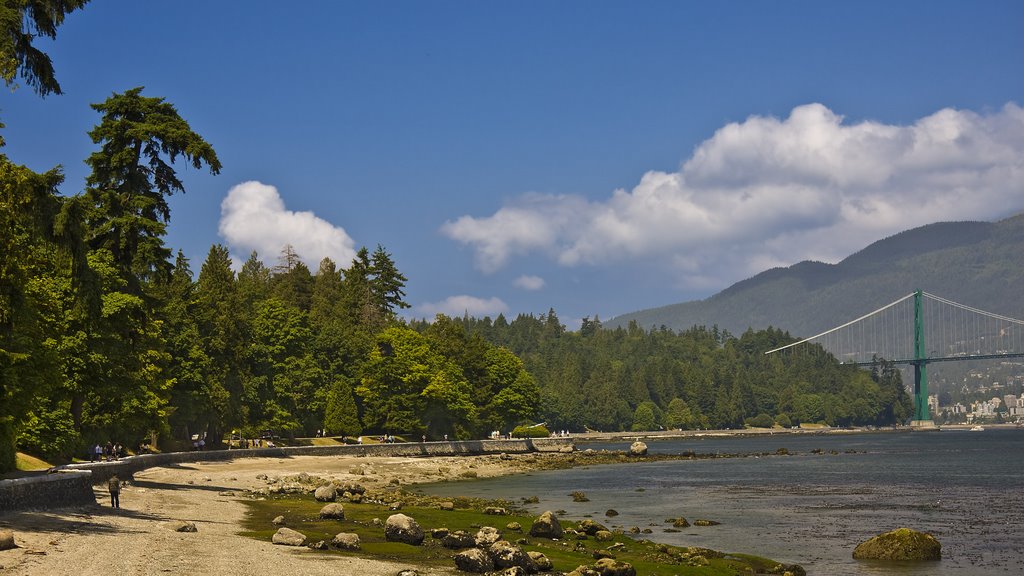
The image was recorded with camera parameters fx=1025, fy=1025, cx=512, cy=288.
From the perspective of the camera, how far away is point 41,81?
29.4m

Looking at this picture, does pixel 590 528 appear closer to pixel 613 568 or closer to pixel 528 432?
pixel 613 568

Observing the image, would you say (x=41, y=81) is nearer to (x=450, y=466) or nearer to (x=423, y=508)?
(x=423, y=508)

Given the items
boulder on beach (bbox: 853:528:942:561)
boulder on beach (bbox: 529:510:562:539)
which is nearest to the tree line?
boulder on beach (bbox: 529:510:562:539)

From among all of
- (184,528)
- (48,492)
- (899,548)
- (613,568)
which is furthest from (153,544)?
(899,548)

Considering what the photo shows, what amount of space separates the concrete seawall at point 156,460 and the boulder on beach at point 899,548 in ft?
92.7

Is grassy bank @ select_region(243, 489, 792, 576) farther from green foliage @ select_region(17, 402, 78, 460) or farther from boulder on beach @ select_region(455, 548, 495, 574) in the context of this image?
green foliage @ select_region(17, 402, 78, 460)

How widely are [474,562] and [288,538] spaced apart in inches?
241

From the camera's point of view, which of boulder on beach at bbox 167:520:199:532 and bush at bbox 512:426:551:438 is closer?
boulder on beach at bbox 167:520:199:532

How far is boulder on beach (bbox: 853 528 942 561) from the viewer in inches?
1469

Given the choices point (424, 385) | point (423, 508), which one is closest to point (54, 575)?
point (423, 508)

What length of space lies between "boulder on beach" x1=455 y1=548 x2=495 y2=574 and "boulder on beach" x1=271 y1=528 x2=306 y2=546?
17.0 feet

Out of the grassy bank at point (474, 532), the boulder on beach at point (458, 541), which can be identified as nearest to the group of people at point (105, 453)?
the grassy bank at point (474, 532)

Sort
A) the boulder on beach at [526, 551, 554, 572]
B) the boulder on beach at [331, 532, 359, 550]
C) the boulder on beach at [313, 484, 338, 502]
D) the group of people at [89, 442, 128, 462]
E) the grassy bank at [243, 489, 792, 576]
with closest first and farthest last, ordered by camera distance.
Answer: the boulder on beach at [526, 551, 554, 572] → the boulder on beach at [331, 532, 359, 550] → the grassy bank at [243, 489, 792, 576] → the boulder on beach at [313, 484, 338, 502] → the group of people at [89, 442, 128, 462]

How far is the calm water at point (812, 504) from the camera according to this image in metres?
39.4
